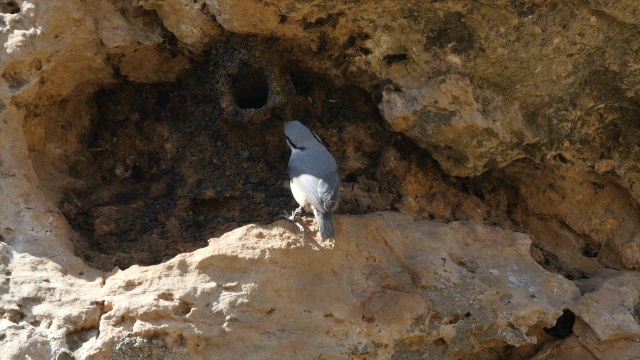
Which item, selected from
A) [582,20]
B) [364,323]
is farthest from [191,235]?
[582,20]

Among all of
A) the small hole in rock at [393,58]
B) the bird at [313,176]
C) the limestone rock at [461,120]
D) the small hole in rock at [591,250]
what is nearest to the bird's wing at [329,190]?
the bird at [313,176]

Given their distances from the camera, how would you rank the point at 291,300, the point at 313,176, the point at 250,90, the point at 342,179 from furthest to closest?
the point at 250,90, the point at 342,179, the point at 313,176, the point at 291,300

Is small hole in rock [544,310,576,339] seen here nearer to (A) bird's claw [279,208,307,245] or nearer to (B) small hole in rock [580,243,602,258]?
(B) small hole in rock [580,243,602,258]

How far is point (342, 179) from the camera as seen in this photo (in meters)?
4.66

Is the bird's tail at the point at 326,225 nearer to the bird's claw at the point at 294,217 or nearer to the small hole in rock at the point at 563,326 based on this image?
the bird's claw at the point at 294,217

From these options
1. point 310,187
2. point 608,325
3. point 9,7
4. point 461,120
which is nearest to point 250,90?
point 310,187

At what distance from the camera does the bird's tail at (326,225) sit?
4.04 m

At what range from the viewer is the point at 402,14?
418 centimetres

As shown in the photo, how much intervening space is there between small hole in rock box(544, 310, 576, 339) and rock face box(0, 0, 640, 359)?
1 centimetres

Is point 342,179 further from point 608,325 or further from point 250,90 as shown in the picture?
point 608,325

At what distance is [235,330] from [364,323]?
67cm

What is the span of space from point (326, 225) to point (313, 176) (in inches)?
13.7

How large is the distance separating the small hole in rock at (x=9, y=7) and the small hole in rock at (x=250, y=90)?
1302 mm

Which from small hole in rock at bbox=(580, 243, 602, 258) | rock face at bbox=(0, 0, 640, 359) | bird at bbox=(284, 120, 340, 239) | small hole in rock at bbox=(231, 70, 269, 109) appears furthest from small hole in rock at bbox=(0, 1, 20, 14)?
small hole in rock at bbox=(580, 243, 602, 258)
